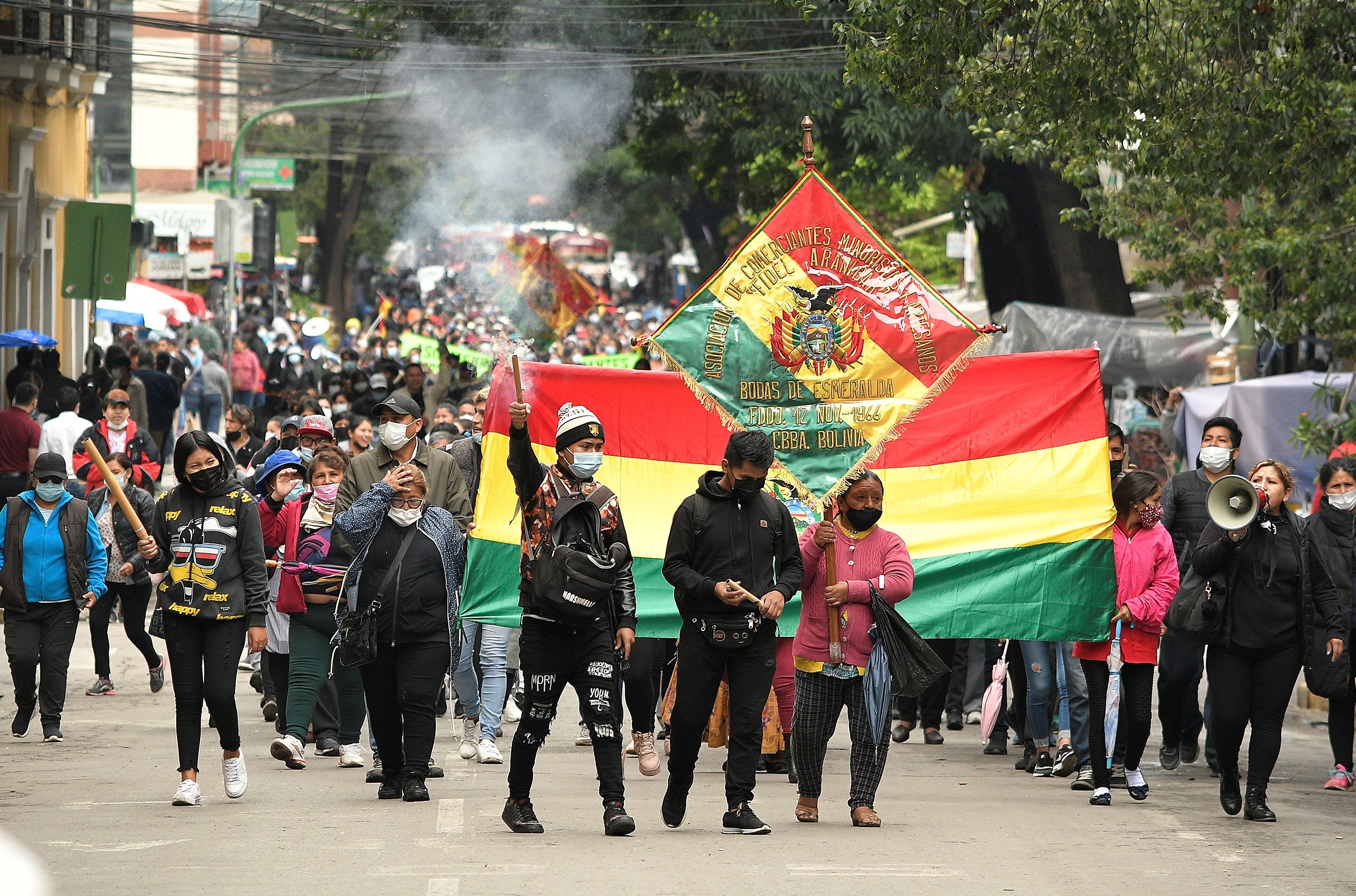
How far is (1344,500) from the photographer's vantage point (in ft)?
31.6

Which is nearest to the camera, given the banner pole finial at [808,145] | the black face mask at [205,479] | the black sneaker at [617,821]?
the black sneaker at [617,821]

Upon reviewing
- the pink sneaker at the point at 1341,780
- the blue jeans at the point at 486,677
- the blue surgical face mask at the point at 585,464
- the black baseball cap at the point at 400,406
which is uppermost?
the black baseball cap at the point at 400,406

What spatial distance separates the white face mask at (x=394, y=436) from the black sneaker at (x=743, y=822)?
2705mm

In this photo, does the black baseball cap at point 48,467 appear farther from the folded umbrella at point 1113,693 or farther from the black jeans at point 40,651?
the folded umbrella at point 1113,693

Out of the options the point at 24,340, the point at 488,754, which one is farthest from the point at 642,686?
the point at 24,340

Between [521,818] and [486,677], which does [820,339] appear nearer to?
[486,677]

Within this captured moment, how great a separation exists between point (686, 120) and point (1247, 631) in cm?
1515

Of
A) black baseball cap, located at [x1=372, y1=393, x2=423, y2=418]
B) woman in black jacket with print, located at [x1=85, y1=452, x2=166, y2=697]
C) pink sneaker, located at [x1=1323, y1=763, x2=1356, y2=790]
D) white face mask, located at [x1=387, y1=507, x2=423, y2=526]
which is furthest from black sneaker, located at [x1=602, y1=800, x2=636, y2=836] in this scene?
woman in black jacket with print, located at [x1=85, y1=452, x2=166, y2=697]

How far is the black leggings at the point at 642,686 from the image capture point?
980 cm

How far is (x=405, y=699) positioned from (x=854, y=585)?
211 centimetres

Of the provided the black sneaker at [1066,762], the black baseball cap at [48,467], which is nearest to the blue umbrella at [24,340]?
the black baseball cap at [48,467]

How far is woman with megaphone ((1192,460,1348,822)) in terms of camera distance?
28.9ft

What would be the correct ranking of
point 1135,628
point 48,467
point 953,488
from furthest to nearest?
point 48,467 < point 953,488 < point 1135,628

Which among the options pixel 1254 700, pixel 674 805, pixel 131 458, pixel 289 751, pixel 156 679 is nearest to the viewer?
pixel 674 805
